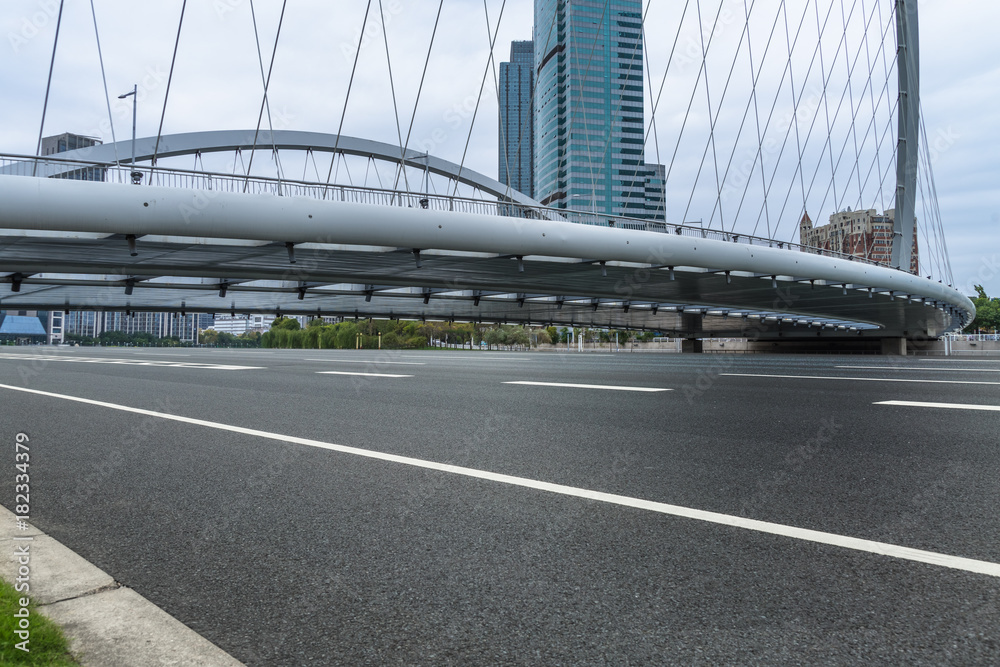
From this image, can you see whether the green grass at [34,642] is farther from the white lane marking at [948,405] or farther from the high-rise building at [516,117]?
the high-rise building at [516,117]

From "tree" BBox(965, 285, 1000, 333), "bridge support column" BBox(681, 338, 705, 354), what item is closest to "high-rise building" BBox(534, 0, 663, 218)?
"bridge support column" BBox(681, 338, 705, 354)

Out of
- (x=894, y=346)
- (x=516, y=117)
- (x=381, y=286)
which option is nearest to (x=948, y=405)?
(x=381, y=286)

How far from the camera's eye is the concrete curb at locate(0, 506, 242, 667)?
2.08 m

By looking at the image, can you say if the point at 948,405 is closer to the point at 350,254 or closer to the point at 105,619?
the point at 105,619

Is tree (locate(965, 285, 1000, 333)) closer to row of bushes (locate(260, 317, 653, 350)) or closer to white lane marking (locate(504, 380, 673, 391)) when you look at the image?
row of bushes (locate(260, 317, 653, 350))

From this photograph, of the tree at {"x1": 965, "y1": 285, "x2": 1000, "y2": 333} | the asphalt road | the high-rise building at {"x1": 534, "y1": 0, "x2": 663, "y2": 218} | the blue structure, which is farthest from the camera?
the blue structure

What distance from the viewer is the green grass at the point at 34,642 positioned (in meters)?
1.99

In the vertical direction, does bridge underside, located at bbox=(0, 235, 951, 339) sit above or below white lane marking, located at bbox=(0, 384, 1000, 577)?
above

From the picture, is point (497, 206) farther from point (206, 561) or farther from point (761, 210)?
point (761, 210)

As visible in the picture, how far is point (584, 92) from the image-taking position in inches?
1933

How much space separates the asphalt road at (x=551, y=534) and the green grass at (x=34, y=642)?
1.34 ft

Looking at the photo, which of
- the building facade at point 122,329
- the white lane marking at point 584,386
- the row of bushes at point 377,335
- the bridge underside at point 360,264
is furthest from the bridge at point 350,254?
the building facade at point 122,329

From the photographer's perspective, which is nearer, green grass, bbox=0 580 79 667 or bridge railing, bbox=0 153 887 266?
green grass, bbox=0 580 79 667

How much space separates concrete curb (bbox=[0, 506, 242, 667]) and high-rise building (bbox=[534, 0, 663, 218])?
37.2 metres
